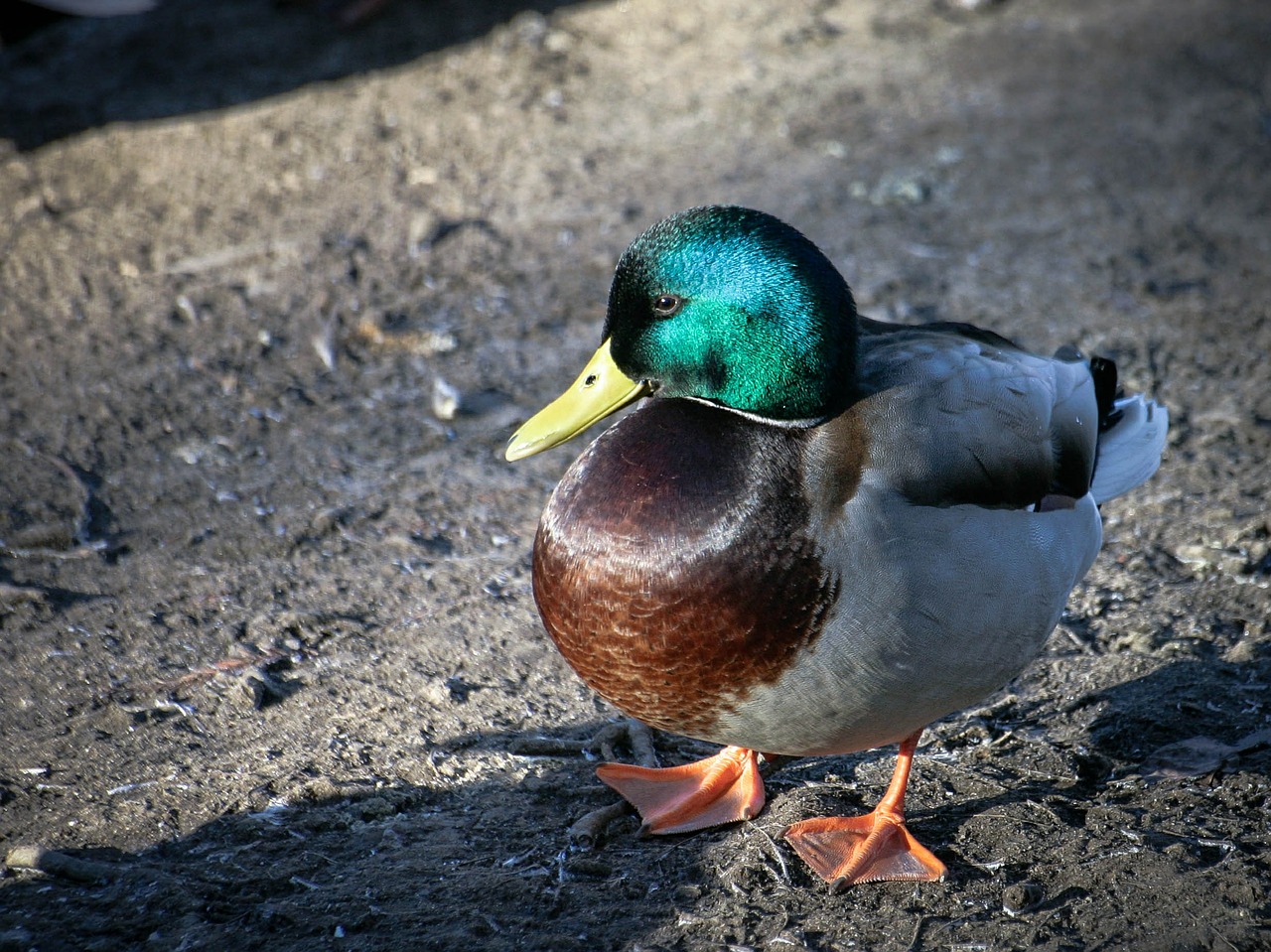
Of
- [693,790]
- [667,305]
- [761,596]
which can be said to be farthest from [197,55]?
[761,596]

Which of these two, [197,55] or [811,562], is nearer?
[811,562]

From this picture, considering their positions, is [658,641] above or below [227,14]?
below

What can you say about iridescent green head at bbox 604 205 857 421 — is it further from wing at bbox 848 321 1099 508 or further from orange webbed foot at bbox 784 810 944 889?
orange webbed foot at bbox 784 810 944 889

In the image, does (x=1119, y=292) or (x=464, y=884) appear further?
(x=1119, y=292)

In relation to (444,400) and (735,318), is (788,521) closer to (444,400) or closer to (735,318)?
(735,318)

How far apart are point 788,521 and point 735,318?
1.34 feet

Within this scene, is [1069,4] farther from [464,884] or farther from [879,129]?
[464,884]

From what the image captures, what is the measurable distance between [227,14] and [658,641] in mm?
5349

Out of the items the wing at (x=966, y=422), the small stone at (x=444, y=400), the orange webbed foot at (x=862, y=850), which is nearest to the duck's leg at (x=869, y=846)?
the orange webbed foot at (x=862, y=850)

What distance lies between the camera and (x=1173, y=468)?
395 cm

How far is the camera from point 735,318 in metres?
2.43

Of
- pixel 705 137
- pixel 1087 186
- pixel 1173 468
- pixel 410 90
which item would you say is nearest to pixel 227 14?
pixel 410 90

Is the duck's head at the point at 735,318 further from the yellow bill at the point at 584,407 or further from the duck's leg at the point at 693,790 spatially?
the duck's leg at the point at 693,790

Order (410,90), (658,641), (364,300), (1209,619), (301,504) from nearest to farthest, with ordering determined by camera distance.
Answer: (658,641) < (1209,619) < (301,504) < (364,300) < (410,90)
